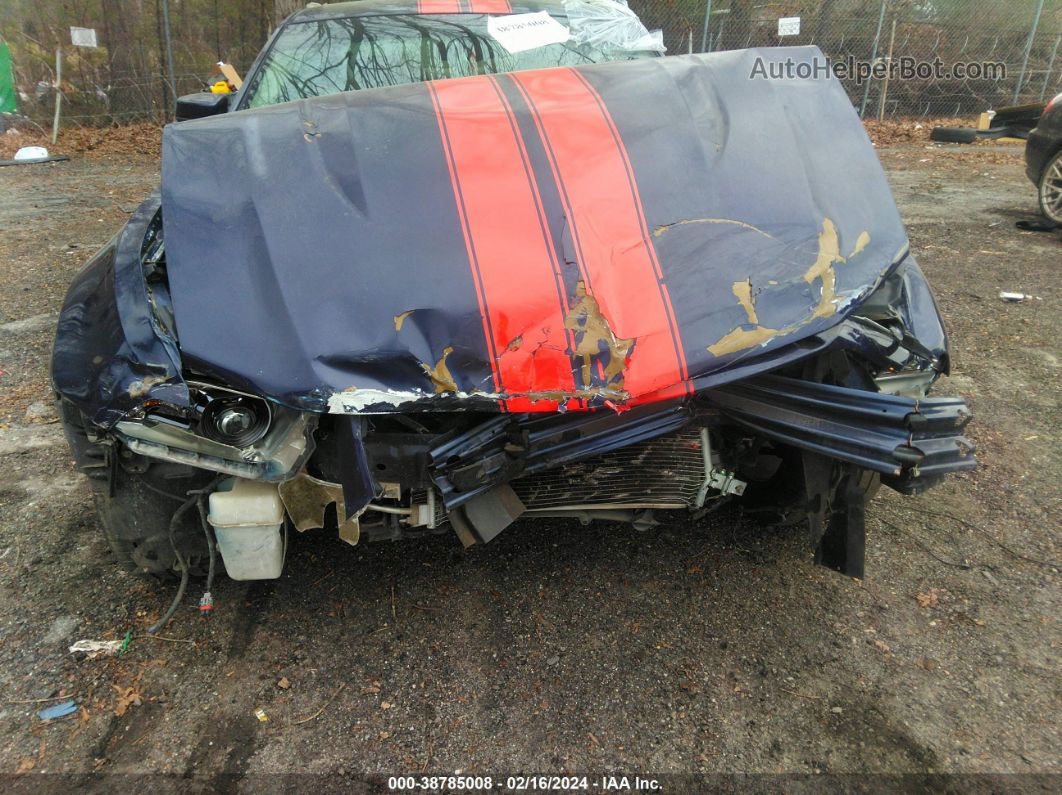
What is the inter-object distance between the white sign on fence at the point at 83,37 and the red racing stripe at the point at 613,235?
1109 cm

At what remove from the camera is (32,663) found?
2.41 meters

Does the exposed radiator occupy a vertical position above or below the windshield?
below

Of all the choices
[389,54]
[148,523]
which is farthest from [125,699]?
[389,54]

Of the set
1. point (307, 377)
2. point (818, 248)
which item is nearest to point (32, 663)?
point (307, 377)

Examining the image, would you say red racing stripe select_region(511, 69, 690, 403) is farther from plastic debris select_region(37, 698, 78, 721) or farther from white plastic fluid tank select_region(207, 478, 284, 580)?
plastic debris select_region(37, 698, 78, 721)

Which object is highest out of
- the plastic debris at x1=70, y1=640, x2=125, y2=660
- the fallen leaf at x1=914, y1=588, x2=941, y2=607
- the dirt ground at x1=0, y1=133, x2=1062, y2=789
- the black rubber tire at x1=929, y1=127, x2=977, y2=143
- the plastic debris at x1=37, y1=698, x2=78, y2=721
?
the plastic debris at x1=37, y1=698, x2=78, y2=721

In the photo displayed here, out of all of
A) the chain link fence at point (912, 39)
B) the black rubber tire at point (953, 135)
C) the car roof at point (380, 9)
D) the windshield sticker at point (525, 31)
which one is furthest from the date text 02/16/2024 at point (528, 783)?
the chain link fence at point (912, 39)

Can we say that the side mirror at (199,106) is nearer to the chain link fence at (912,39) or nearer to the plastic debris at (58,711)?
the plastic debris at (58,711)

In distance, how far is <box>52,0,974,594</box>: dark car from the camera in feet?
6.79

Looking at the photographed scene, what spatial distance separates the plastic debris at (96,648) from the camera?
2.44 meters

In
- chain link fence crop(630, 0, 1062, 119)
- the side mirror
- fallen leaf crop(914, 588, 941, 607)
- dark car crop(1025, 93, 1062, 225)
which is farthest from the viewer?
chain link fence crop(630, 0, 1062, 119)

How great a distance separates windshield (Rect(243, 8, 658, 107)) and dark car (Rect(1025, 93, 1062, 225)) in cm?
478

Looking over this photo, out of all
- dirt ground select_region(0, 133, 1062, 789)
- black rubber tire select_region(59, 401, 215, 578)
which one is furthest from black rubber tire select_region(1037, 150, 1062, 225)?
black rubber tire select_region(59, 401, 215, 578)

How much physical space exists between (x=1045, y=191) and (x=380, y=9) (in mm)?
6068
